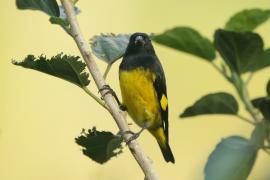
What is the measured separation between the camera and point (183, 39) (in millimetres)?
368

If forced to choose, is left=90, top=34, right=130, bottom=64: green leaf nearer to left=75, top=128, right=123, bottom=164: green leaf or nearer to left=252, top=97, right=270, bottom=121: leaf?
left=75, top=128, right=123, bottom=164: green leaf

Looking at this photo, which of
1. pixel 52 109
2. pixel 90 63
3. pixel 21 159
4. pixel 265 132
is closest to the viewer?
pixel 265 132

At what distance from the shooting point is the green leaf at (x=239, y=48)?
378 mm

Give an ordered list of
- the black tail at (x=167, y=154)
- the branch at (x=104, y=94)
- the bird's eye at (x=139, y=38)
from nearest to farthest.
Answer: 1. the branch at (x=104, y=94)
2. the bird's eye at (x=139, y=38)
3. the black tail at (x=167, y=154)

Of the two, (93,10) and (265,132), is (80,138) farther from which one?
(93,10)

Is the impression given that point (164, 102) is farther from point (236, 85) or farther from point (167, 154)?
point (236, 85)

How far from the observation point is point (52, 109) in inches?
87.4

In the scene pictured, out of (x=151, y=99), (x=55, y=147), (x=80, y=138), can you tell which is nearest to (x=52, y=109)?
(x=55, y=147)

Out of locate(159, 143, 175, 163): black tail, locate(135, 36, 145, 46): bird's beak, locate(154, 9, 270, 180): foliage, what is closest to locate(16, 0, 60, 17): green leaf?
locate(154, 9, 270, 180): foliage

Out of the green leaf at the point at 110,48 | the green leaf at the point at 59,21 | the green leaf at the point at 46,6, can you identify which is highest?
the green leaf at the point at 46,6

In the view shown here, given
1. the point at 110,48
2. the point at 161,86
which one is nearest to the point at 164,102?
the point at 161,86

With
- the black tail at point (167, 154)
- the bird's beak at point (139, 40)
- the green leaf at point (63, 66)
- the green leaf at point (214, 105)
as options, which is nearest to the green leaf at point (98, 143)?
the green leaf at point (63, 66)

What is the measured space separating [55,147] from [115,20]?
20.0 inches

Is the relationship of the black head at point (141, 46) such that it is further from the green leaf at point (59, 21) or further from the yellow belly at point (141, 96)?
the green leaf at point (59, 21)
